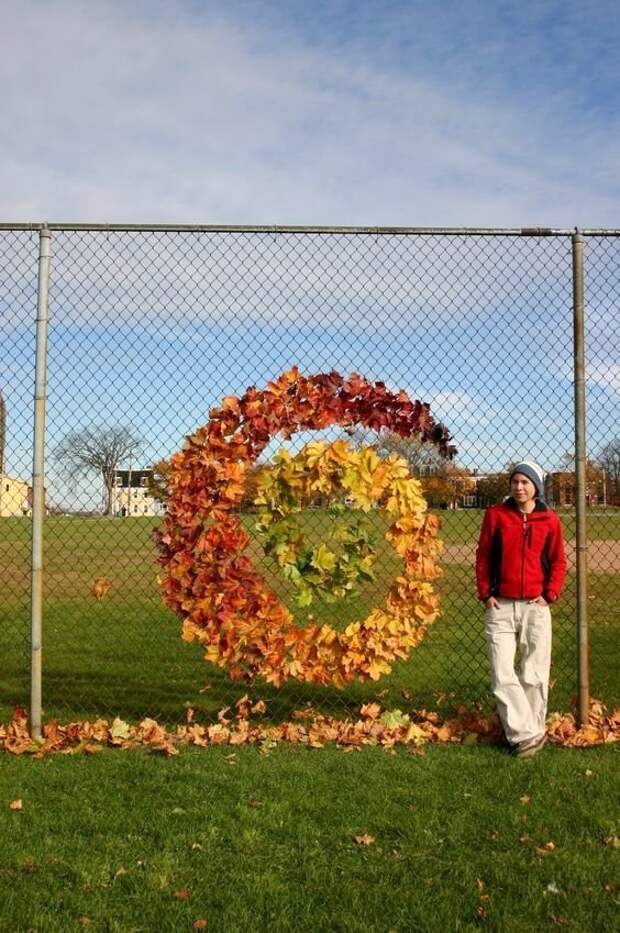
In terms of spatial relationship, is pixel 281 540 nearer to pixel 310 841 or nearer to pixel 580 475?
pixel 580 475

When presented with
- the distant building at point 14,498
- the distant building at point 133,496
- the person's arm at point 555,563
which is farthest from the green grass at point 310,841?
the distant building at point 14,498

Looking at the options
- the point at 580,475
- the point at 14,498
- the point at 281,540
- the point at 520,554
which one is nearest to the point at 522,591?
the point at 520,554

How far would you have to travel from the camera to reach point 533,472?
576 cm

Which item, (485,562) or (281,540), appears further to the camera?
(281,540)

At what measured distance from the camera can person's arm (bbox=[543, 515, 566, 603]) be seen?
18.8 feet

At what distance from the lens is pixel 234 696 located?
7473 millimetres

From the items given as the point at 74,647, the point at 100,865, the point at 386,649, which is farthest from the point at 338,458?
the point at 74,647

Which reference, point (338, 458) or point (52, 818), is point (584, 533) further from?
point (52, 818)

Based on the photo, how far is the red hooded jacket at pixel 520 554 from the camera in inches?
225

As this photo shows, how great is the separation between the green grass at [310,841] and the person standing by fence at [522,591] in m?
0.32

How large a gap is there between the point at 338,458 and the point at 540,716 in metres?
2.08

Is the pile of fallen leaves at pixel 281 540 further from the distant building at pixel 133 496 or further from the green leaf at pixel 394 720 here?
the distant building at pixel 133 496

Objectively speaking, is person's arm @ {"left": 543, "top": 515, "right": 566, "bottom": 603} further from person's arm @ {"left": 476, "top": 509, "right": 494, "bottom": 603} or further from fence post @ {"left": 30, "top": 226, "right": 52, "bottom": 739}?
fence post @ {"left": 30, "top": 226, "right": 52, "bottom": 739}

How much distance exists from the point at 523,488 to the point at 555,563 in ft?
1.68
